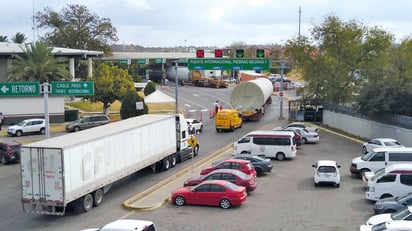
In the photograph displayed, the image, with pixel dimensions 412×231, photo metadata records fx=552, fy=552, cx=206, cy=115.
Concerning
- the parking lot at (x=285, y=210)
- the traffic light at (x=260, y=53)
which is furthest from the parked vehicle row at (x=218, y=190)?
the traffic light at (x=260, y=53)

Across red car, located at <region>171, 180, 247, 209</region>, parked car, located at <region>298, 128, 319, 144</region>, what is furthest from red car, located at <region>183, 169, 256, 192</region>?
parked car, located at <region>298, 128, 319, 144</region>

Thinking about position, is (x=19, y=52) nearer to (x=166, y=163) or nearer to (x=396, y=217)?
(x=166, y=163)

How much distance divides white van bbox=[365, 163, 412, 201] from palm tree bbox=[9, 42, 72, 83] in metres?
40.8

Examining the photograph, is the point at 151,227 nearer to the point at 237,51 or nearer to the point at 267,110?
the point at 237,51

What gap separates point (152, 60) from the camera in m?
106

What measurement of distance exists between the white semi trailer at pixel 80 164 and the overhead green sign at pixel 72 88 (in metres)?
3.53

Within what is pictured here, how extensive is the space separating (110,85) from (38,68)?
301 inches

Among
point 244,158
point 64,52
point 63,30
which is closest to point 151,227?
point 244,158

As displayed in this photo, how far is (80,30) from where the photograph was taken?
97000 millimetres

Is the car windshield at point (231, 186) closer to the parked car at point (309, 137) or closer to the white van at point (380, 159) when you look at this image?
the white van at point (380, 159)

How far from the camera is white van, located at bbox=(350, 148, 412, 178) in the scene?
28.2 m

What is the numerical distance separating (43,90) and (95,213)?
11.2m

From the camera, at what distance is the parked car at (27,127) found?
4919cm

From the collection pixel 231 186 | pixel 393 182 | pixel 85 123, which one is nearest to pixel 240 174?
pixel 231 186
